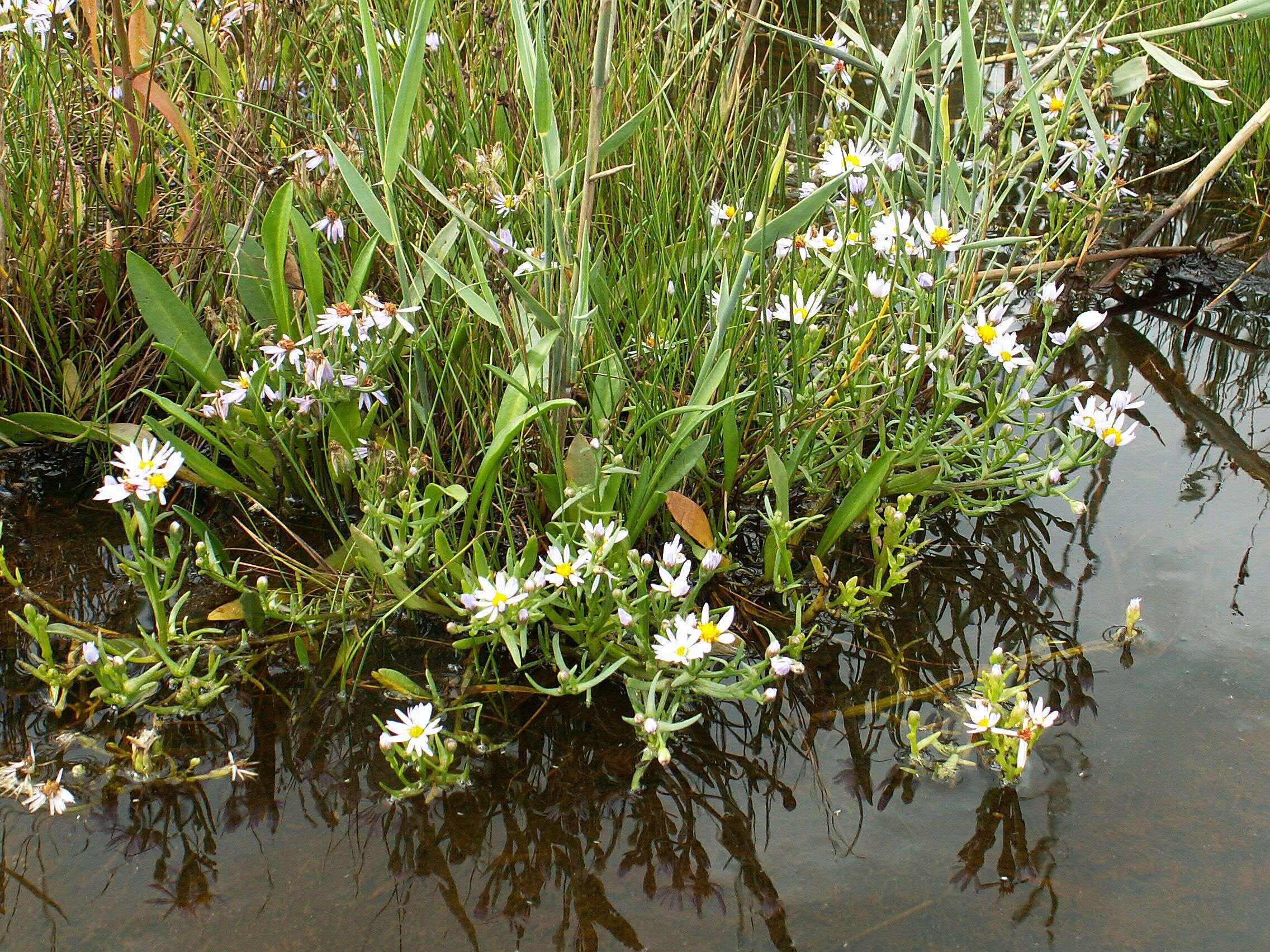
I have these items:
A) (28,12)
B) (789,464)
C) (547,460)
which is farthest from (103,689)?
(28,12)

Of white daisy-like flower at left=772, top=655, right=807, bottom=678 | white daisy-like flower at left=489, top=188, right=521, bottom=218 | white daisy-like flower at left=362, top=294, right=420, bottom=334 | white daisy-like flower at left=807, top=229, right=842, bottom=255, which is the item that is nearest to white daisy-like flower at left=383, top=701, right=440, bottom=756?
white daisy-like flower at left=772, top=655, right=807, bottom=678

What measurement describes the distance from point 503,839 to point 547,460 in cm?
62

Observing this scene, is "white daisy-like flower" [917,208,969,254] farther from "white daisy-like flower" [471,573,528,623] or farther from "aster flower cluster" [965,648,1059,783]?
"white daisy-like flower" [471,573,528,623]

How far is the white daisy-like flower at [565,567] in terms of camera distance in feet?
4.69

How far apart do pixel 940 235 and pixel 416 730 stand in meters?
1.11

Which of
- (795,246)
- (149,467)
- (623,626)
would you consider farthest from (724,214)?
(149,467)

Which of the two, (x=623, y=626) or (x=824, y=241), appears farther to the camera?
(x=824, y=241)

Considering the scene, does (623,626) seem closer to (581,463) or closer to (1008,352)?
(581,463)

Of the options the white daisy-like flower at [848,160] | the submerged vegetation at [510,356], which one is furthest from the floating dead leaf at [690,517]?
the white daisy-like flower at [848,160]

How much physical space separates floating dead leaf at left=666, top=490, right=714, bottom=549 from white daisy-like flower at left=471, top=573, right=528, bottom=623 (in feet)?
0.99

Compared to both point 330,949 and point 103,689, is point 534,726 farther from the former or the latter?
point 103,689

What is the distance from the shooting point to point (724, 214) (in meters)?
2.03

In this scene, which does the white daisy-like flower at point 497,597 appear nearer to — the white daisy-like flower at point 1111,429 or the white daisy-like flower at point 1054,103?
the white daisy-like flower at point 1111,429

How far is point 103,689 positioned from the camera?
4.78 ft
